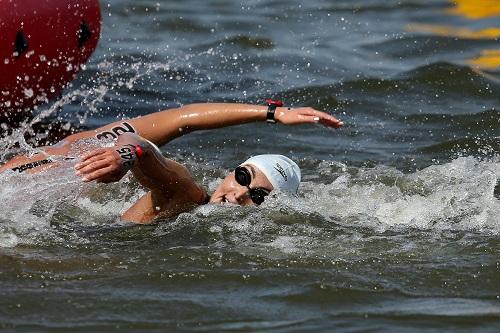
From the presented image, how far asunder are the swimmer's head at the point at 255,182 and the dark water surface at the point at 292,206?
0.27 feet

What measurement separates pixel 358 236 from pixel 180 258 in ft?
3.64

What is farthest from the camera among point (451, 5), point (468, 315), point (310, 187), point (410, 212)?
point (451, 5)

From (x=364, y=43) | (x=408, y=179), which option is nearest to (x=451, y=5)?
(x=364, y=43)

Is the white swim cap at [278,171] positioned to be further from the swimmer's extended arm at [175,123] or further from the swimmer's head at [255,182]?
the swimmer's extended arm at [175,123]

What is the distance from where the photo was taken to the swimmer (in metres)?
6.06

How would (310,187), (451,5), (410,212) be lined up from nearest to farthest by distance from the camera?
(410,212) < (310,187) < (451,5)

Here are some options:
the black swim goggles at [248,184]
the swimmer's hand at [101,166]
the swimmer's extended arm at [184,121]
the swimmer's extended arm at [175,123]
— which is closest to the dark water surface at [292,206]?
the black swim goggles at [248,184]

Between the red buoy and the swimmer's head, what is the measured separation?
2278 millimetres

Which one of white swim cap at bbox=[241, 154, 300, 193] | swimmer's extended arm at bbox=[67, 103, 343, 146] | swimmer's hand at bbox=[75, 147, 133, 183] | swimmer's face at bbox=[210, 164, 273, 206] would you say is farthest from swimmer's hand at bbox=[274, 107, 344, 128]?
swimmer's hand at bbox=[75, 147, 133, 183]

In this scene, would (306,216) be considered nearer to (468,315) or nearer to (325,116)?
(325,116)

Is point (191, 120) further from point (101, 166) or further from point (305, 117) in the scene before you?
point (101, 166)

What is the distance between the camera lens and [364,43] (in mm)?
13078

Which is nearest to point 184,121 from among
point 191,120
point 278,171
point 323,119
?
point 191,120

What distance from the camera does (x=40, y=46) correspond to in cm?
864
